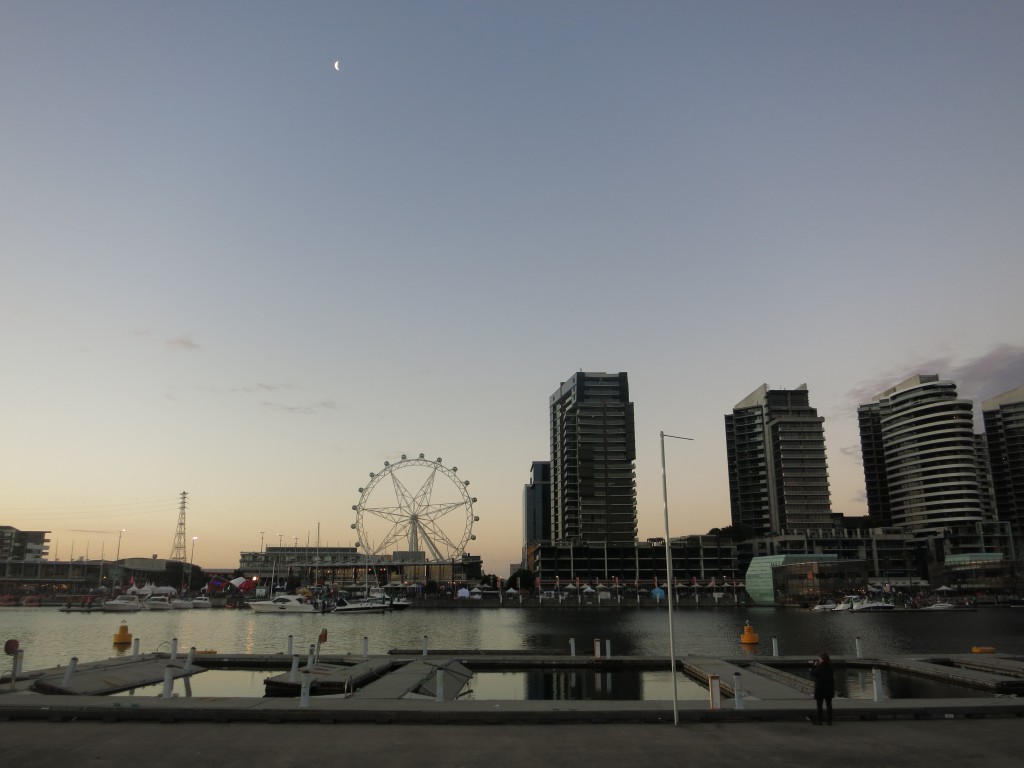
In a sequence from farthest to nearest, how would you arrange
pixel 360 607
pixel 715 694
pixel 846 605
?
pixel 846 605, pixel 360 607, pixel 715 694

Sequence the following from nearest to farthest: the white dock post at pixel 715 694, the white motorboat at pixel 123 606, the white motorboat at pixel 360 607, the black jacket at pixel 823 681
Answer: the black jacket at pixel 823 681 → the white dock post at pixel 715 694 → the white motorboat at pixel 360 607 → the white motorboat at pixel 123 606

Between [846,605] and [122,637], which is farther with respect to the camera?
[846,605]

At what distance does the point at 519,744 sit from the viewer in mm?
22516

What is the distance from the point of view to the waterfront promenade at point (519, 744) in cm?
2017

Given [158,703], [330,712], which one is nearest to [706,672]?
[330,712]

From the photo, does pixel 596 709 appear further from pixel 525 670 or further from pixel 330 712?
pixel 525 670

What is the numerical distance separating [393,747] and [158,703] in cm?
1076

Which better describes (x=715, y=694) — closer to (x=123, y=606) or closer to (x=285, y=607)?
(x=285, y=607)

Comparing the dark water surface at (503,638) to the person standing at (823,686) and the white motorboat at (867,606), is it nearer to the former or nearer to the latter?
the person standing at (823,686)

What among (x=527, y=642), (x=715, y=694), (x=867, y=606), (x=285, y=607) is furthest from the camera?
(x=867, y=606)

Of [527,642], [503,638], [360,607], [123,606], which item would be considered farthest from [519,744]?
[123,606]

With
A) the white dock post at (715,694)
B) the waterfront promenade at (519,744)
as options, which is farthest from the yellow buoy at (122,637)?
the white dock post at (715,694)

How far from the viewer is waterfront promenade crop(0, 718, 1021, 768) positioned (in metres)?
20.2

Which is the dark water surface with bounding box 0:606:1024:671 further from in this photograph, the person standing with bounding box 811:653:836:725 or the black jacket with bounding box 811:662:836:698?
the black jacket with bounding box 811:662:836:698
